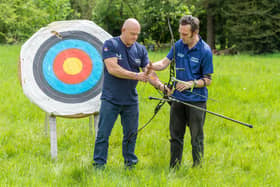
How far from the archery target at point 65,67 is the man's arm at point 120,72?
85 cm

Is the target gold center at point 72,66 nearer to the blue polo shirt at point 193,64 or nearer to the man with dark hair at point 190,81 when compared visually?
the man with dark hair at point 190,81

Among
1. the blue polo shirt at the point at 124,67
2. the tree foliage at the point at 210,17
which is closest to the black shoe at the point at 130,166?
the blue polo shirt at the point at 124,67

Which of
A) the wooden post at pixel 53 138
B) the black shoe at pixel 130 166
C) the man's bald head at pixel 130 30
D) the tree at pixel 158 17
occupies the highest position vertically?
the tree at pixel 158 17

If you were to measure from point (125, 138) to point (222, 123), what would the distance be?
2.18m

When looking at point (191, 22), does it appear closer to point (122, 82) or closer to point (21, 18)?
point (122, 82)

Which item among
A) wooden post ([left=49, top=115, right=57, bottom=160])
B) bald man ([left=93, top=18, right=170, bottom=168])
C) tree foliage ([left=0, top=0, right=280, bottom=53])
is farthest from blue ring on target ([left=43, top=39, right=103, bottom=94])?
tree foliage ([left=0, top=0, right=280, bottom=53])

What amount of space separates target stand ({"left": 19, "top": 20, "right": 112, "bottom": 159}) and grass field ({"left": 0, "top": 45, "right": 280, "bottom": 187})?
0.48m

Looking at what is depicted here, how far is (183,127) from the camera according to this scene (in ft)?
11.4

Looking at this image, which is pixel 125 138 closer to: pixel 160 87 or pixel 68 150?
pixel 160 87

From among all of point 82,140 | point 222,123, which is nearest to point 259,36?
point 222,123

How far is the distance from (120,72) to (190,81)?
2.17 ft

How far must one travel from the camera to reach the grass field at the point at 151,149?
3186mm

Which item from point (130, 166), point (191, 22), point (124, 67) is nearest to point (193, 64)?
point (191, 22)

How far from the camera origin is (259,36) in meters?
18.3
